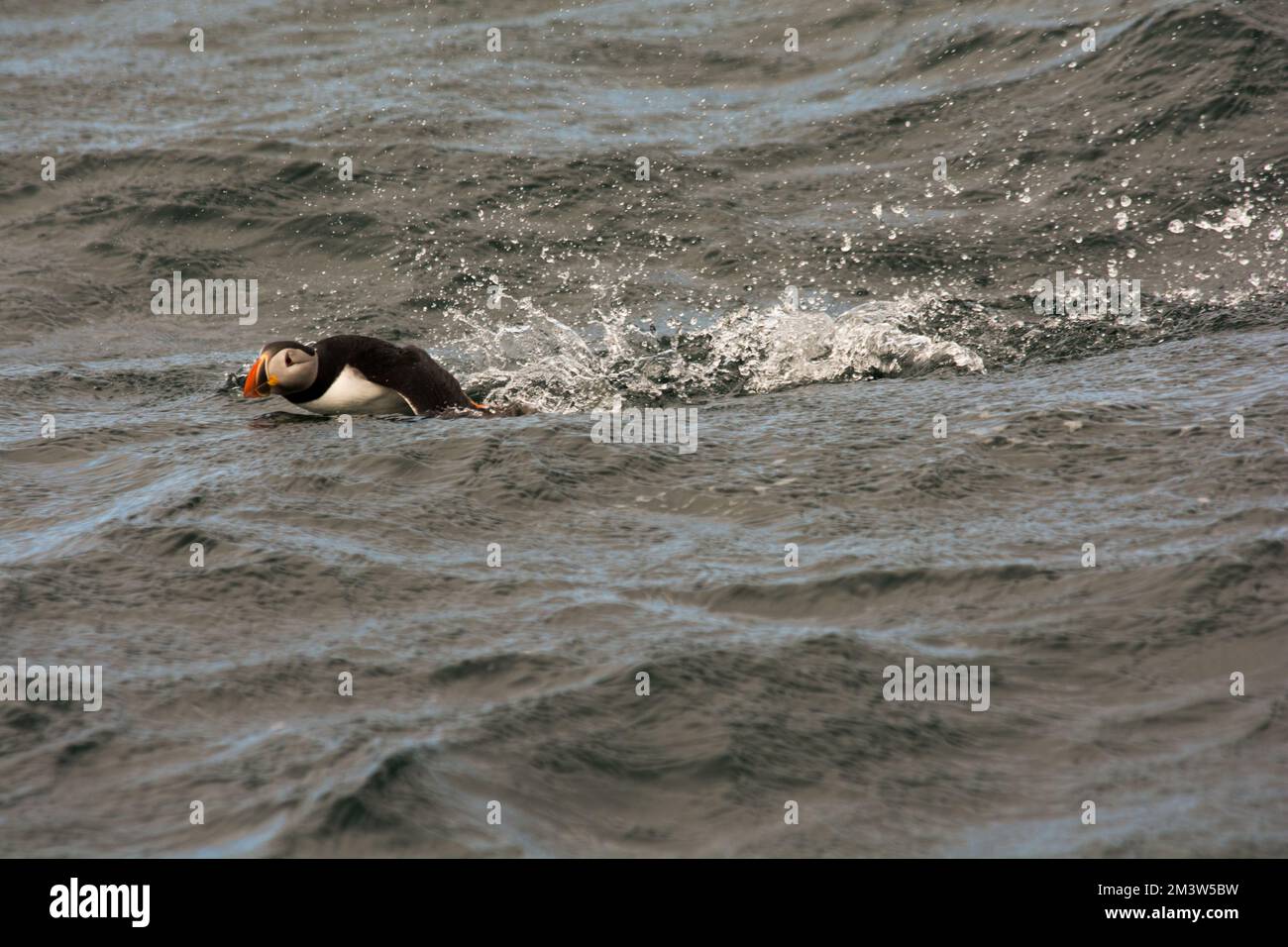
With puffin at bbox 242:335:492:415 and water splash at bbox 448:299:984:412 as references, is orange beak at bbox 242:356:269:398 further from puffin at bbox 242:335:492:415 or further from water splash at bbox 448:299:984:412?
water splash at bbox 448:299:984:412

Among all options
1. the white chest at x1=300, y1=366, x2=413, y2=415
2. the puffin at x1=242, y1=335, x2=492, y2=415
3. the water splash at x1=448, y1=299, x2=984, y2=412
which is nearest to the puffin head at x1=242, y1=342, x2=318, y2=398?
the puffin at x1=242, y1=335, x2=492, y2=415

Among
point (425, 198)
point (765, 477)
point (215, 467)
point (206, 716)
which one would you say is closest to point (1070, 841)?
point (206, 716)

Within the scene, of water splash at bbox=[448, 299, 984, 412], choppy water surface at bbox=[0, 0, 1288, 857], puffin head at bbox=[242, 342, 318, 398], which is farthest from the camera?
water splash at bbox=[448, 299, 984, 412]

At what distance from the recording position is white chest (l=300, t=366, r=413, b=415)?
752cm

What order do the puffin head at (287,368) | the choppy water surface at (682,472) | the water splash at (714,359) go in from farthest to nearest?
the water splash at (714,359), the puffin head at (287,368), the choppy water surface at (682,472)

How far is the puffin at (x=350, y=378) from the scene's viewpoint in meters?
7.51

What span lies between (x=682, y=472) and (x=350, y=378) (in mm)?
1914

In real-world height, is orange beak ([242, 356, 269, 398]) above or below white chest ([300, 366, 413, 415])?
above

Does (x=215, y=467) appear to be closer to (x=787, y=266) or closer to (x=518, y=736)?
(x=518, y=736)

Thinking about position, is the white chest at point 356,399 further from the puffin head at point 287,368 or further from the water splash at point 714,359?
the water splash at point 714,359

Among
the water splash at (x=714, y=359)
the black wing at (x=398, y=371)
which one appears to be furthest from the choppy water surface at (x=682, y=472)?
the black wing at (x=398, y=371)

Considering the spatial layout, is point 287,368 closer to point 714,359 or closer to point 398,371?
point 398,371

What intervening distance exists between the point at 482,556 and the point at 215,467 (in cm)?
184

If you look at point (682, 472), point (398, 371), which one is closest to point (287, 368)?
point (398, 371)
